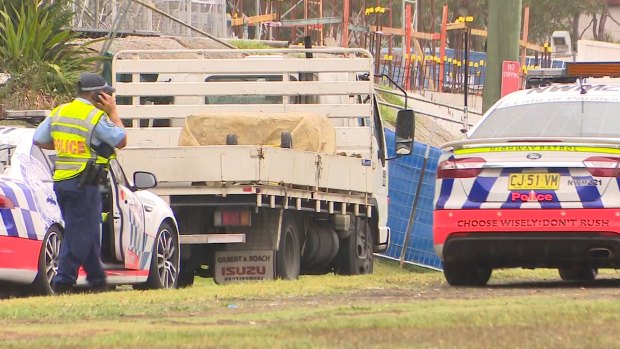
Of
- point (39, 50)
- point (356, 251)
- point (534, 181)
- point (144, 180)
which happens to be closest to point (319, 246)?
point (356, 251)

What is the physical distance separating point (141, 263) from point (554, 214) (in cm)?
330

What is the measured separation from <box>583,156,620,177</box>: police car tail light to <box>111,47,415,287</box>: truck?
11.0 feet

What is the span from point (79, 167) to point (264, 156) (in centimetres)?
270

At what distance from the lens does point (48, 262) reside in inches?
448

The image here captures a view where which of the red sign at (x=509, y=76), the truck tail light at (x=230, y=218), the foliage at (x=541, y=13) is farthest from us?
the foliage at (x=541, y=13)

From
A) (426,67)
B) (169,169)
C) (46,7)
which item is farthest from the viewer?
(426,67)

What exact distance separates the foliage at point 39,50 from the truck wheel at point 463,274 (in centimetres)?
1044

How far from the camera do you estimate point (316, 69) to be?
16188 mm

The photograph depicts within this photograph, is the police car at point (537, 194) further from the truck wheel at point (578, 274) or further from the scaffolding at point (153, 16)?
the scaffolding at point (153, 16)

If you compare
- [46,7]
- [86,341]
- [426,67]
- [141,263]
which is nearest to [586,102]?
[141,263]

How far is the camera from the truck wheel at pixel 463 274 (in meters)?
12.1

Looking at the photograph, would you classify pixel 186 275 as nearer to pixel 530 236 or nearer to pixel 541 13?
pixel 530 236

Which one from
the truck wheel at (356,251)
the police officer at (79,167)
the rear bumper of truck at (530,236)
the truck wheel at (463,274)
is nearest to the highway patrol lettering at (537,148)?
the rear bumper of truck at (530,236)

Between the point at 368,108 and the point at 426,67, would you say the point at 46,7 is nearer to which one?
the point at 368,108
